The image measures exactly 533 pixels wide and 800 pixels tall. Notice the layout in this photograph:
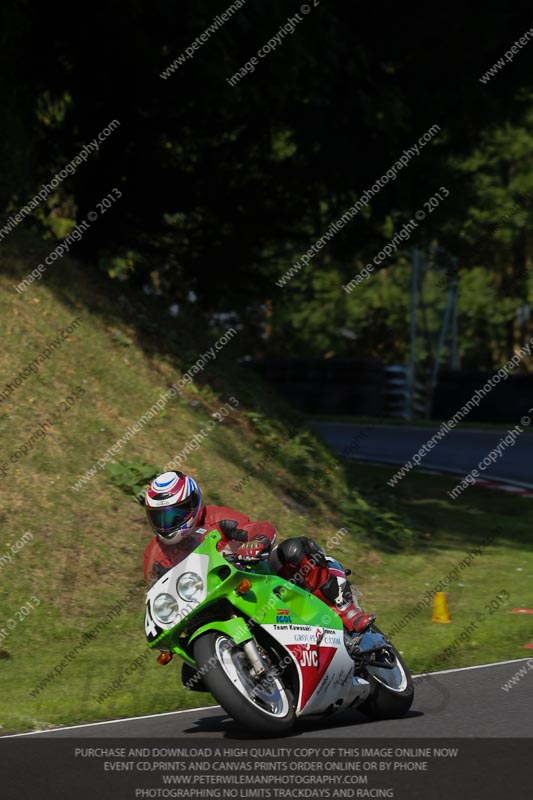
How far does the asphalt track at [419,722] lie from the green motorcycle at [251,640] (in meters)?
0.25

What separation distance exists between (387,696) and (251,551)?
129cm

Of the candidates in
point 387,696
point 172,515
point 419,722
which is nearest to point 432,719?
point 419,722

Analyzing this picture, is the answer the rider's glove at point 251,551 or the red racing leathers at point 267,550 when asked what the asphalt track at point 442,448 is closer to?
the red racing leathers at point 267,550

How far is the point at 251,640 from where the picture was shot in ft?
23.7

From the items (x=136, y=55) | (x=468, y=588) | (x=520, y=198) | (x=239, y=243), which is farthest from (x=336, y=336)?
(x=468, y=588)

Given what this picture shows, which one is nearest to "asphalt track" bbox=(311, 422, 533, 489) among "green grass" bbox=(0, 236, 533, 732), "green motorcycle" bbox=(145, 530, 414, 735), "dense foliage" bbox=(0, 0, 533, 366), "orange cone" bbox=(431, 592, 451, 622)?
"green grass" bbox=(0, 236, 533, 732)

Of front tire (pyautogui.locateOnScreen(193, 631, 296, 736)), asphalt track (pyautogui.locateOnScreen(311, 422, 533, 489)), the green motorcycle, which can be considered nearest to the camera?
front tire (pyautogui.locateOnScreen(193, 631, 296, 736))

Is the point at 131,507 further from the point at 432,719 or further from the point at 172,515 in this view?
the point at 432,719

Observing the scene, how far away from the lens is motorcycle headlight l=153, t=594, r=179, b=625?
288 inches

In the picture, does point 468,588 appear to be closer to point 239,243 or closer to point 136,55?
point 136,55

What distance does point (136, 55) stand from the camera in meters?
18.1

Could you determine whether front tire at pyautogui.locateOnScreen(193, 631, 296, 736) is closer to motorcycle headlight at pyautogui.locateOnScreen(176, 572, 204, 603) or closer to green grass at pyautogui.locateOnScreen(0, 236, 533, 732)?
motorcycle headlight at pyautogui.locateOnScreen(176, 572, 204, 603)

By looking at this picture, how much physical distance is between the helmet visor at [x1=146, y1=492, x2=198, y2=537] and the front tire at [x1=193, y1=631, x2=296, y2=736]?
641 millimetres

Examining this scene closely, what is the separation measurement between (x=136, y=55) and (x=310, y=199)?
4911 mm
